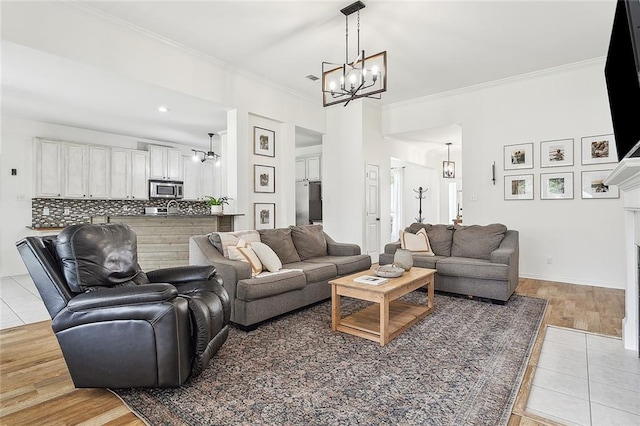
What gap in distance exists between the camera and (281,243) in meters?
4.00

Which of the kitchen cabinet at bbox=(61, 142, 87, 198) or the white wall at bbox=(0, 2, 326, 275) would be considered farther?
the kitchen cabinet at bbox=(61, 142, 87, 198)

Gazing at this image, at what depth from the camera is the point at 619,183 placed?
2436mm

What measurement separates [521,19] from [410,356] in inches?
149

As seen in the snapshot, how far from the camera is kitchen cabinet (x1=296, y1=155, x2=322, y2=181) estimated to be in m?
7.95

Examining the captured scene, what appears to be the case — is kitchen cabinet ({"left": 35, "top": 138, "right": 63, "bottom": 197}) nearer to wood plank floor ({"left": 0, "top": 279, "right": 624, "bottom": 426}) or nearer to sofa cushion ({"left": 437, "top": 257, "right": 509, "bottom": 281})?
wood plank floor ({"left": 0, "top": 279, "right": 624, "bottom": 426})

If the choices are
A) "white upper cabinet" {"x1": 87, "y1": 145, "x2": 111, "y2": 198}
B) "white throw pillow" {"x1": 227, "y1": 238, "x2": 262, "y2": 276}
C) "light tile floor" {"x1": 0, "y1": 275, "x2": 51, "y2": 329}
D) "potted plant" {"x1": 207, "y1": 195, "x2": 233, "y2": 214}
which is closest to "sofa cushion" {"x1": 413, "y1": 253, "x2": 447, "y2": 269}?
"white throw pillow" {"x1": 227, "y1": 238, "x2": 262, "y2": 276}

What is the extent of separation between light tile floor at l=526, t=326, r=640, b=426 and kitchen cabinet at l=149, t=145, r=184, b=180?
7673 mm

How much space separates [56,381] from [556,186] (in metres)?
6.17

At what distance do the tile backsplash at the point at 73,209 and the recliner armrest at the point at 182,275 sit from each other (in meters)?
3.99

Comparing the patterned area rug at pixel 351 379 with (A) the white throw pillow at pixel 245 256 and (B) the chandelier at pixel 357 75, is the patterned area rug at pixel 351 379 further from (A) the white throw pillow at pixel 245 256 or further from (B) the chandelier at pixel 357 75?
(B) the chandelier at pixel 357 75

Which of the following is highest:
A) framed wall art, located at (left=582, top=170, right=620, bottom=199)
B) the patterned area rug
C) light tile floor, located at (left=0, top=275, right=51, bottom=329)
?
framed wall art, located at (left=582, top=170, right=620, bottom=199)

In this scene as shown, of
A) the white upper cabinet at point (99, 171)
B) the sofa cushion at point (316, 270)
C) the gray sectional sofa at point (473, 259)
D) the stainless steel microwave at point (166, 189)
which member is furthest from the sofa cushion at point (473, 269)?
the white upper cabinet at point (99, 171)

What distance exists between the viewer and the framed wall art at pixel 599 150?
15.1 ft

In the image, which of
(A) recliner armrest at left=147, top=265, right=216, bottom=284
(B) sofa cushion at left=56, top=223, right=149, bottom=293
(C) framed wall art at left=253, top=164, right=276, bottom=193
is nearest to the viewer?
(B) sofa cushion at left=56, top=223, right=149, bottom=293
